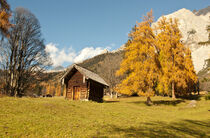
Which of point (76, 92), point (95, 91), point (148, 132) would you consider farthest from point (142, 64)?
point (148, 132)

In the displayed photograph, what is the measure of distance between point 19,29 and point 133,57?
18.7m

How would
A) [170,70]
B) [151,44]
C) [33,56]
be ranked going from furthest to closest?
[170,70] < [151,44] < [33,56]

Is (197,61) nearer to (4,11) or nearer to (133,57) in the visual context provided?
(133,57)

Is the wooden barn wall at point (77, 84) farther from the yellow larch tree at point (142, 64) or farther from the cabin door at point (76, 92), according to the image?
the yellow larch tree at point (142, 64)

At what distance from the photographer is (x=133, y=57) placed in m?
28.7

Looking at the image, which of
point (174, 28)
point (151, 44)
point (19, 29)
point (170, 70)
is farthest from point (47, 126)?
point (174, 28)

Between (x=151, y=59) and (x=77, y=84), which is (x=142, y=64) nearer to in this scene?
(x=151, y=59)

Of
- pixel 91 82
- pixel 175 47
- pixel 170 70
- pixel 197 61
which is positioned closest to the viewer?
pixel 91 82

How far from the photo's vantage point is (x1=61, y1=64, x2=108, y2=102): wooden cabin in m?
27.0

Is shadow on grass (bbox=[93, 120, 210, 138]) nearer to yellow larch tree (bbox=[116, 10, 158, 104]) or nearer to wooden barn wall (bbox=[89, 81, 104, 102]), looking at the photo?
yellow larch tree (bbox=[116, 10, 158, 104])

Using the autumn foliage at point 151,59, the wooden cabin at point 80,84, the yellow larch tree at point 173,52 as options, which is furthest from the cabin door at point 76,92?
the yellow larch tree at point 173,52

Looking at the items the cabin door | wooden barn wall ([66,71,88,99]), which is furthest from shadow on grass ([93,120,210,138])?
the cabin door

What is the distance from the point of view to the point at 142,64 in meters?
28.2

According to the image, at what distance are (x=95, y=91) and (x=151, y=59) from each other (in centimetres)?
1183
